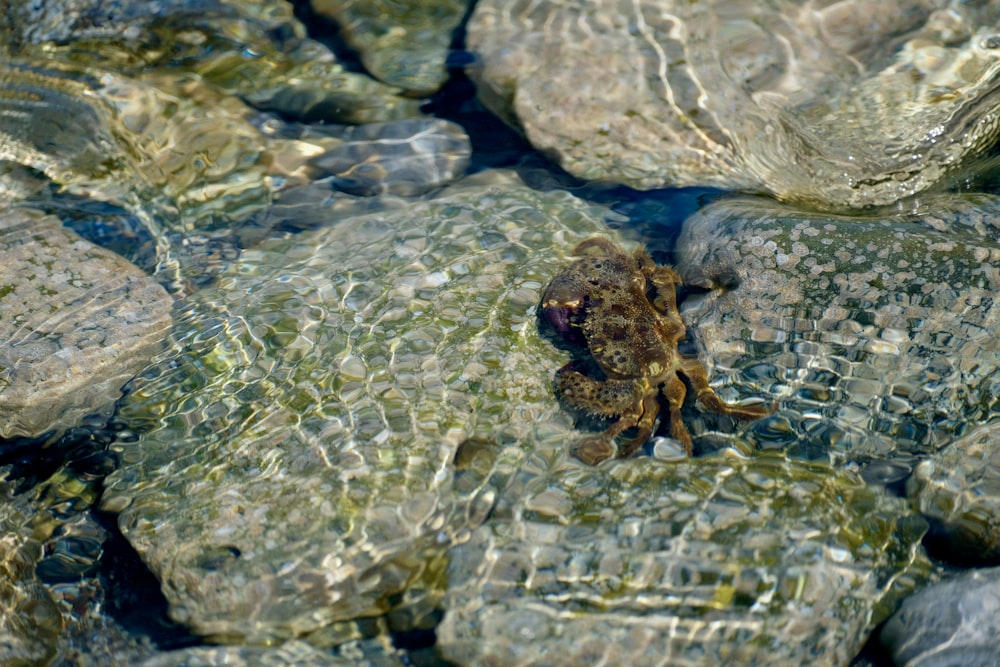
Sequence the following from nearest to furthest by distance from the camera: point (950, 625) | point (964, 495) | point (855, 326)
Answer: point (950, 625) → point (964, 495) → point (855, 326)

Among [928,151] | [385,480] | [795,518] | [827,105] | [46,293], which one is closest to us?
[795,518]

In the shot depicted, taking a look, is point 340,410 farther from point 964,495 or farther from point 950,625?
point 964,495

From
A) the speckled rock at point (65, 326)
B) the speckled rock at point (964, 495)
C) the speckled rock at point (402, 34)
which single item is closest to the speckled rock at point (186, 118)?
the speckled rock at point (402, 34)

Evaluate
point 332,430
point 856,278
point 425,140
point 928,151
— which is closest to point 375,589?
point 332,430

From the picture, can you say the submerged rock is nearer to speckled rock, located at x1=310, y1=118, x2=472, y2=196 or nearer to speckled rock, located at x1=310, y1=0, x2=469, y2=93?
speckled rock, located at x1=310, y1=118, x2=472, y2=196

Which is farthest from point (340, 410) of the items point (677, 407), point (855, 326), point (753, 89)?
point (753, 89)

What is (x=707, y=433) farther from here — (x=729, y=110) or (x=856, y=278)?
(x=729, y=110)

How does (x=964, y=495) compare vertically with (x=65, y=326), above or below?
above

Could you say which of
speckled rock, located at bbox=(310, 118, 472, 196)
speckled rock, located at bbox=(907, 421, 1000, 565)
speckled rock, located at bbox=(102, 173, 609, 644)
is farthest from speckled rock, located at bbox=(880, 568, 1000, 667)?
speckled rock, located at bbox=(310, 118, 472, 196)
